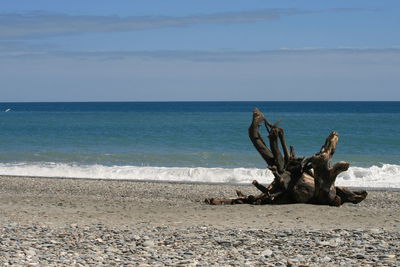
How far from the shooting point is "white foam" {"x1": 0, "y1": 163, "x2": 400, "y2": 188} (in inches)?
1003

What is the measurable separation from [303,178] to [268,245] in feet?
18.3

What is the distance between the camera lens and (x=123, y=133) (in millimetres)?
56344

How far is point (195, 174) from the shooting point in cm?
2695

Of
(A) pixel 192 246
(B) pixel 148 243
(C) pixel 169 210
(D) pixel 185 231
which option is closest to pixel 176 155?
(C) pixel 169 210

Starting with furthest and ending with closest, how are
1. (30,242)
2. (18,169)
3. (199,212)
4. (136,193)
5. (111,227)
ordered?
1. (18,169)
2. (136,193)
3. (199,212)
4. (111,227)
5. (30,242)

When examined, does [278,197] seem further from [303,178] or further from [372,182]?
[372,182]

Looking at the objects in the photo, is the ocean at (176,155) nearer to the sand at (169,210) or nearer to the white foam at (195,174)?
the white foam at (195,174)

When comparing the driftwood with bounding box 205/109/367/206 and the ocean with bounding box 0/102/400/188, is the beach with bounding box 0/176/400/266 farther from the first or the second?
the ocean with bounding box 0/102/400/188

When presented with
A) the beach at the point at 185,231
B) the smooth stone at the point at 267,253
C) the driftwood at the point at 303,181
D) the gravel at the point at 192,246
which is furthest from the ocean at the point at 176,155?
the smooth stone at the point at 267,253

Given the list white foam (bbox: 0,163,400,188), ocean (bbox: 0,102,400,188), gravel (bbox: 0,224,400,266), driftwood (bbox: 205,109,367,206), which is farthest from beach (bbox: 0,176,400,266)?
ocean (bbox: 0,102,400,188)

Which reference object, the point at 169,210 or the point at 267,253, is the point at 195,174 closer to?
the point at 169,210

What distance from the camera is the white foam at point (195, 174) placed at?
25.5m

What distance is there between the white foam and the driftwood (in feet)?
25.9

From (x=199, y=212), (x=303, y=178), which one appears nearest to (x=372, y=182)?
(x=303, y=178)
